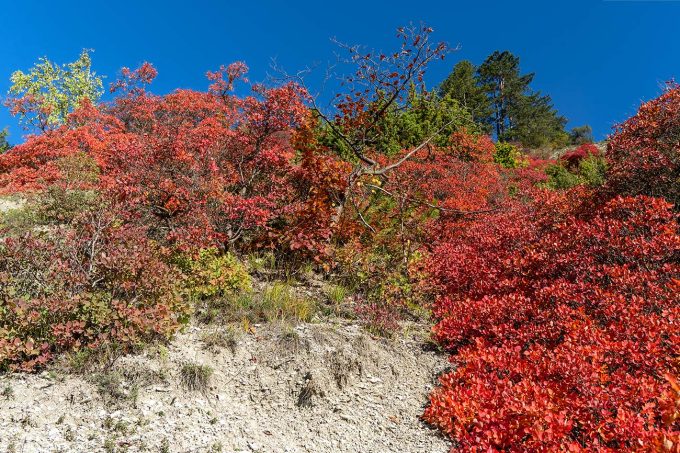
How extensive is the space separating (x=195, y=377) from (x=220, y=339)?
0.74 metres

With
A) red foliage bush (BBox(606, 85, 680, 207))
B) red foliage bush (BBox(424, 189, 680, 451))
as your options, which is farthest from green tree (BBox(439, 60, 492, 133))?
red foliage bush (BBox(424, 189, 680, 451))

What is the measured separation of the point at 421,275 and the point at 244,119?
530 centimetres

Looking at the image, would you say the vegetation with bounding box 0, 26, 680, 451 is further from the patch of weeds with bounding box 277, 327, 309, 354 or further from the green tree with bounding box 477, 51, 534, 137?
the green tree with bounding box 477, 51, 534, 137

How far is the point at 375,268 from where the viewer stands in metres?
7.71

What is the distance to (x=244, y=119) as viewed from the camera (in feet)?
31.8

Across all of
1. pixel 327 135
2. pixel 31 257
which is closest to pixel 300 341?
pixel 31 257

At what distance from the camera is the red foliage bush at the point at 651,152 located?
6898 millimetres

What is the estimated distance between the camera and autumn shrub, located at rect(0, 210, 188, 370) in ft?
14.8

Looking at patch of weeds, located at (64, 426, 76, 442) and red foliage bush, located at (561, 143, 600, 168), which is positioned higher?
red foliage bush, located at (561, 143, 600, 168)

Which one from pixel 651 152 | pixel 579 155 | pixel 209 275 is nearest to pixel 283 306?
pixel 209 275

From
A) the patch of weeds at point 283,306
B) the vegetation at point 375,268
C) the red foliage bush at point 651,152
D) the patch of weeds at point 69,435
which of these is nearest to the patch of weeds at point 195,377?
the vegetation at point 375,268

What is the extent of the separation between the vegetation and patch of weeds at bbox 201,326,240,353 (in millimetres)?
→ 27

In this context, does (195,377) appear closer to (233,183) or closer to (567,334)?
(567,334)

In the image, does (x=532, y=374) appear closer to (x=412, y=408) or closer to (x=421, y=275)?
(x=412, y=408)
